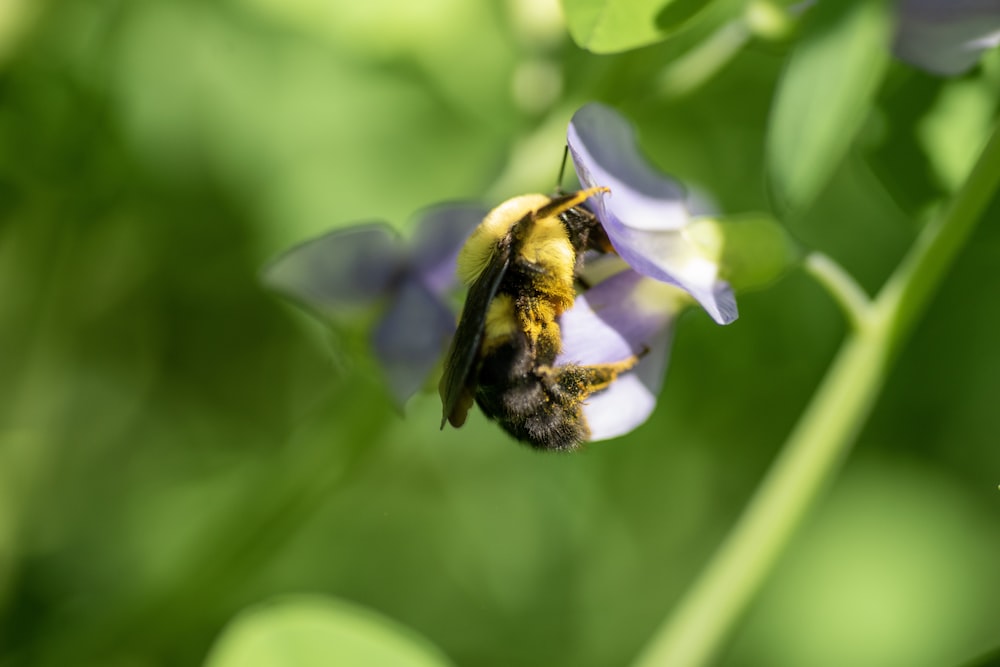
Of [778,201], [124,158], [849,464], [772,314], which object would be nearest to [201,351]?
[124,158]

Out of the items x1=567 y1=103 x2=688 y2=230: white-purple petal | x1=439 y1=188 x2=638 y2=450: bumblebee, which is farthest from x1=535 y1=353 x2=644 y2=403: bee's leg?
x1=567 y1=103 x2=688 y2=230: white-purple petal

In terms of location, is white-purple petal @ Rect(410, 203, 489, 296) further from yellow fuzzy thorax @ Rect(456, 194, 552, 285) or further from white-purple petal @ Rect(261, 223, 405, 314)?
yellow fuzzy thorax @ Rect(456, 194, 552, 285)

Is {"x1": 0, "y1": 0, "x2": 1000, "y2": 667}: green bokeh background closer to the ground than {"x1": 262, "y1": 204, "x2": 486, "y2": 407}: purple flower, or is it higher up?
closer to the ground

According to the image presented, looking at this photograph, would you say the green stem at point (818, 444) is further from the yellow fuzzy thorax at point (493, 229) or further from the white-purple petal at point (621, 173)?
the yellow fuzzy thorax at point (493, 229)

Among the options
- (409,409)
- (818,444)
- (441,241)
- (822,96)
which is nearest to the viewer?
(822,96)

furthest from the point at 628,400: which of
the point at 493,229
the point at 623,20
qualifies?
the point at 623,20

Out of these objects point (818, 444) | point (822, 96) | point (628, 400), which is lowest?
point (818, 444)

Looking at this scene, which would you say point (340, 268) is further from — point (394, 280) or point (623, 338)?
point (623, 338)

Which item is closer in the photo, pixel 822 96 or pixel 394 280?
pixel 822 96
